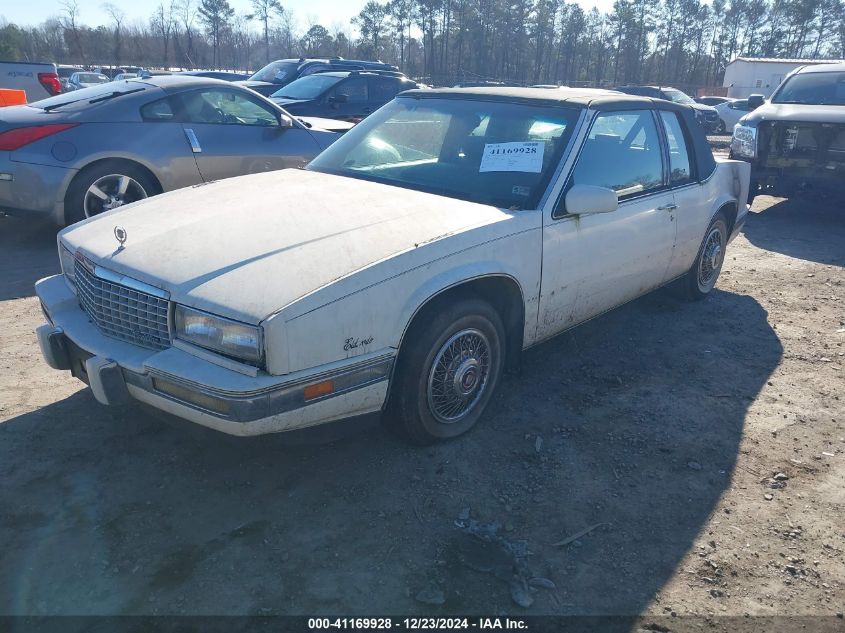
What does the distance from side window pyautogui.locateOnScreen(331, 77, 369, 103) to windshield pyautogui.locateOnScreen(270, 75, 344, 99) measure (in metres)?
0.16

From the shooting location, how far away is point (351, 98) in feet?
39.6

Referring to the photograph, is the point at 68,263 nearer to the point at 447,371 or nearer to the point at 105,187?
the point at 447,371

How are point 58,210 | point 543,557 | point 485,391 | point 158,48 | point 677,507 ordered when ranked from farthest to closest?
1. point 158,48
2. point 58,210
3. point 485,391
4. point 677,507
5. point 543,557

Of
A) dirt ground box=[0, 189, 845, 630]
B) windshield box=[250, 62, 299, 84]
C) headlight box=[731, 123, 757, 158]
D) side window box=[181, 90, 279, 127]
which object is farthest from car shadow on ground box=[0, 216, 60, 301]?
windshield box=[250, 62, 299, 84]

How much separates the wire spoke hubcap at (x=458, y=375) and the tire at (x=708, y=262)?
2658mm

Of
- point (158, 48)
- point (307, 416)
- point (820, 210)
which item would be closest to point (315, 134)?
point (307, 416)

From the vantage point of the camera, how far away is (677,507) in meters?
2.96

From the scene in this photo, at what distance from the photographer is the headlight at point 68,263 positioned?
3.27 m

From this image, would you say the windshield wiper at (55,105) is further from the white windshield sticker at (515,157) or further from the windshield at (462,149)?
the white windshield sticker at (515,157)

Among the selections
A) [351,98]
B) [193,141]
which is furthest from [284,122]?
[351,98]

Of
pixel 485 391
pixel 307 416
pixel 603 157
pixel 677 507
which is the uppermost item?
pixel 603 157

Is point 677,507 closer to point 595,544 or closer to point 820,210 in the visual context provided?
point 595,544

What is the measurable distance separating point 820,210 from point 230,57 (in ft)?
214

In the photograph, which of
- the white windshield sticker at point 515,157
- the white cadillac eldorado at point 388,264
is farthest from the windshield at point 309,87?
the white windshield sticker at point 515,157
